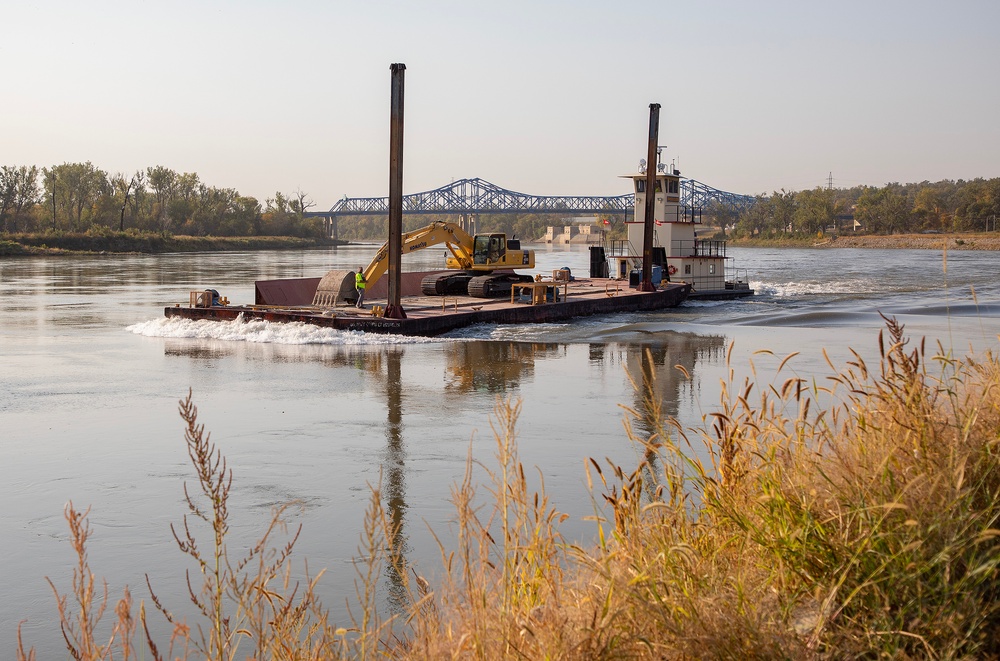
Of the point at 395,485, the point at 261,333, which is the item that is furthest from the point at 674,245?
the point at 395,485

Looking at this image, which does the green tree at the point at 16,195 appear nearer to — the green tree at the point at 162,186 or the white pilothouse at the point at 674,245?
the green tree at the point at 162,186

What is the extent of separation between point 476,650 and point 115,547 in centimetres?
598

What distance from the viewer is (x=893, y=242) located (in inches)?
6181

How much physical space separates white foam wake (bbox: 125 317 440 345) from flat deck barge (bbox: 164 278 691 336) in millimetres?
243

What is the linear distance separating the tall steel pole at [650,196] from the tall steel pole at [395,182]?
1247cm

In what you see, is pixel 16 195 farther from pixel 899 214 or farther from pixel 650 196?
pixel 899 214

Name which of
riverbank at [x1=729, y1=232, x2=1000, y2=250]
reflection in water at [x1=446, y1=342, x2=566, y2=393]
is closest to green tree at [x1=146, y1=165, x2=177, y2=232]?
riverbank at [x1=729, y1=232, x2=1000, y2=250]

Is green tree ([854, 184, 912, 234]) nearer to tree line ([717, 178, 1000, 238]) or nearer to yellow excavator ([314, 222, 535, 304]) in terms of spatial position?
tree line ([717, 178, 1000, 238])

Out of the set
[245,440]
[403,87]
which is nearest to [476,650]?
[245,440]

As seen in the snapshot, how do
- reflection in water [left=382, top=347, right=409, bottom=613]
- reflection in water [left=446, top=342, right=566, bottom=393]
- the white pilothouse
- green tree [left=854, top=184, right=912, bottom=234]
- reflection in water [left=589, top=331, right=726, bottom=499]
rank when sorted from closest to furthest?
reflection in water [left=382, top=347, right=409, bottom=613] → reflection in water [left=589, top=331, right=726, bottom=499] → reflection in water [left=446, top=342, right=566, bottom=393] → the white pilothouse → green tree [left=854, top=184, right=912, bottom=234]

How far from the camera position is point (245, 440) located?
42.3 ft

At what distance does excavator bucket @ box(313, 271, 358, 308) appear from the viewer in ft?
94.5

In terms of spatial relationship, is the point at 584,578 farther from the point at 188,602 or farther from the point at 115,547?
the point at 115,547

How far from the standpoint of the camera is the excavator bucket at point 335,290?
28.8 m
